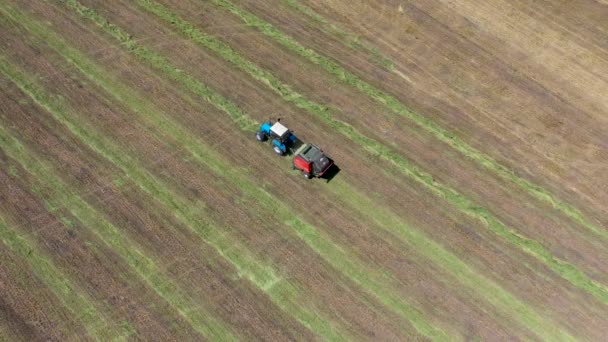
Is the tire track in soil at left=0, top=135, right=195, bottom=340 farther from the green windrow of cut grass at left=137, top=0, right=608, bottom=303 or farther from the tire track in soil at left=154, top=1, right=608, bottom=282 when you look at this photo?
→ the tire track in soil at left=154, top=1, right=608, bottom=282

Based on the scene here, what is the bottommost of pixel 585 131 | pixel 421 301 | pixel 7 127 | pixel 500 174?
pixel 7 127

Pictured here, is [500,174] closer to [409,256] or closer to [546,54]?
[409,256]

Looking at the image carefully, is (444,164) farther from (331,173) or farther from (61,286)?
(61,286)

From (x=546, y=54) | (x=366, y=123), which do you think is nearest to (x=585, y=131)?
(x=546, y=54)

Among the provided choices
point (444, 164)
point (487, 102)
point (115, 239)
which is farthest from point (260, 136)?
point (487, 102)

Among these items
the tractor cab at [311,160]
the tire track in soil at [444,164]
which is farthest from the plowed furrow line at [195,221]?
the tire track in soil at [444,164]

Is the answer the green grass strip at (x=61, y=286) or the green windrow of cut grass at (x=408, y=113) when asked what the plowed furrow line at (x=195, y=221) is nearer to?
the green grass strip at (x=61, y=286)
